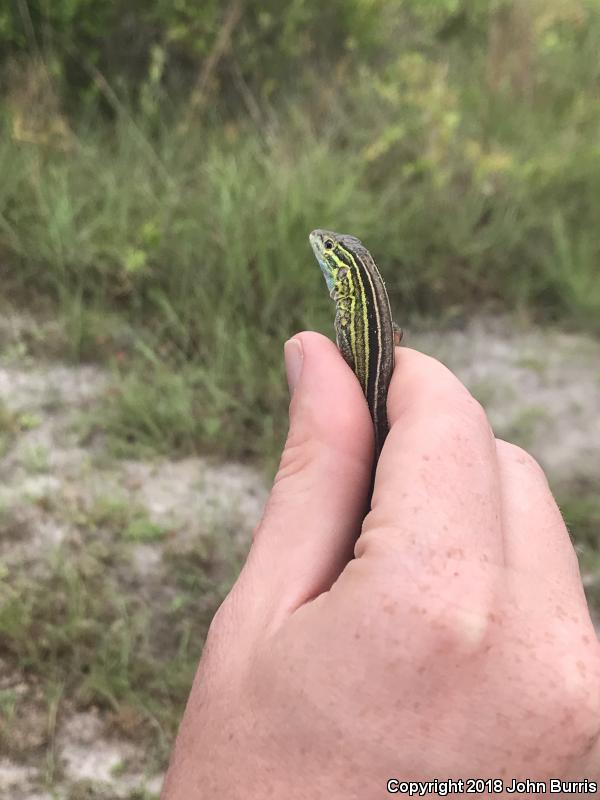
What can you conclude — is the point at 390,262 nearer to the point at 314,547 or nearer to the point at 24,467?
the point at 24,467

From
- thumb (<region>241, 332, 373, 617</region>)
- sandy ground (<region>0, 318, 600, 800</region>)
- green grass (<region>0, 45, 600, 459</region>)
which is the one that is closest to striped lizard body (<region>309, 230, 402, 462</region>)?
thumb (<region>241, 332, 373, 617</region>)

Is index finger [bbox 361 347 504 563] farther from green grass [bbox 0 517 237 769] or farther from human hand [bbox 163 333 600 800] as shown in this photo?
green grass [bbox 0 517 237 769]

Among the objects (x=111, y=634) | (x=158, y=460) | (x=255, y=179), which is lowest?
(x=111, y=634)

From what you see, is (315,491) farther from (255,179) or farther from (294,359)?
(255,179)

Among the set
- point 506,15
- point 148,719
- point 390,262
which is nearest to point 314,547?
point 148,719

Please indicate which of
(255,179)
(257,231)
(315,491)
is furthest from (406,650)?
(255,179)

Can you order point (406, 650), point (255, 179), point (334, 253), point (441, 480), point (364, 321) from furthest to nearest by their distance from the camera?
point (255, 179), point (334, 253), point (364, 321), point (441, 480), point (406, 650)
